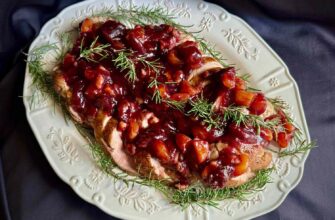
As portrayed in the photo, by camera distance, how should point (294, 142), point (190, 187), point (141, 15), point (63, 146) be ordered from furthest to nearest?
point (141, 15) < point (294, 142) < point (63, 146) < point (190, 187)

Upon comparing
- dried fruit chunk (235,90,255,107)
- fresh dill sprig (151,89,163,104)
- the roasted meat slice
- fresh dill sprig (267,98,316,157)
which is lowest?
the roasted meat slice

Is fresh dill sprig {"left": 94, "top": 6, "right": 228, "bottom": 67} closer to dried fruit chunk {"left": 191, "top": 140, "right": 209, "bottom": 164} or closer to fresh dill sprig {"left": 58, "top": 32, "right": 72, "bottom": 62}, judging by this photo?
fresh dill sprig {"left": 58, "top": 32, "right": 72, "bottom": 62}

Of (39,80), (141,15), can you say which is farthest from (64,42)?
(141,15)

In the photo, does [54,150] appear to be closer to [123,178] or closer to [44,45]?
[123,178]

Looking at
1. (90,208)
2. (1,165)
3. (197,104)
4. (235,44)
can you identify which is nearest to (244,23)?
(235,44)

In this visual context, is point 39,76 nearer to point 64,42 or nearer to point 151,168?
point 64,42

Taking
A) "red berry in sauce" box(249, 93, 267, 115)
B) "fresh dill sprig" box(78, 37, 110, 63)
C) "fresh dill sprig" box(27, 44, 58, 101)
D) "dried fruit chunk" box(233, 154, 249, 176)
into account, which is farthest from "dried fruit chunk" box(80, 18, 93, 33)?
"dried fruit chunk" box(233, 154, 249, 176)
